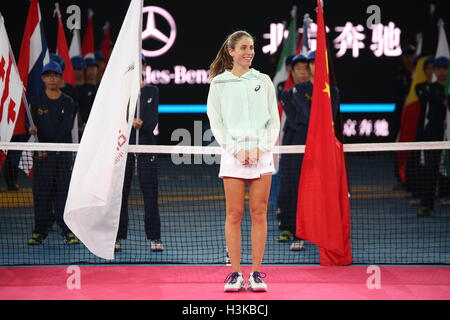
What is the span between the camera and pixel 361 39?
18750 mm

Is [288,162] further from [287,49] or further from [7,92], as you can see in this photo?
[287,49]

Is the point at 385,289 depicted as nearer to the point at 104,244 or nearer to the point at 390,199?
the point at 104,244

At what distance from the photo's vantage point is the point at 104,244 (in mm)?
6289

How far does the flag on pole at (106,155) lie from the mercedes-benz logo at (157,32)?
11653 mm

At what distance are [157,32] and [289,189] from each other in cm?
1074

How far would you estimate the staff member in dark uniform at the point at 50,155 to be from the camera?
830 centimetres

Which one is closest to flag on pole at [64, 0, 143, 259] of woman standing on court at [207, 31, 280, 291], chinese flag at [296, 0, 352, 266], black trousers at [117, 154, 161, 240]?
woman standing on court at [207, 31, 280, 291]

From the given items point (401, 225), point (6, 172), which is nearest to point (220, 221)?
point (401, 225)

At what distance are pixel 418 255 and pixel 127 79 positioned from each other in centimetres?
378

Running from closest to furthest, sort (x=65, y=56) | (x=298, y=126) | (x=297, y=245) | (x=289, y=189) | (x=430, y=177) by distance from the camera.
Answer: (x=297, y=245), (x=298, y=126), (x=289, y=189), (x=430, y=177), (x=65, y=56)

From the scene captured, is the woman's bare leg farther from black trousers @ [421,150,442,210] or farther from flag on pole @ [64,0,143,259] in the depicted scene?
black trousers @ [421,150,442,210]

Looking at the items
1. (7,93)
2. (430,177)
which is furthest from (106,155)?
(430,177)
